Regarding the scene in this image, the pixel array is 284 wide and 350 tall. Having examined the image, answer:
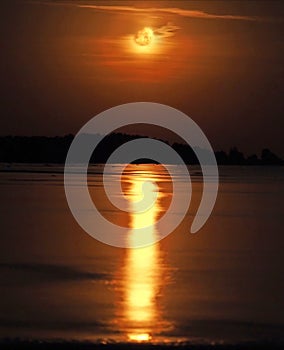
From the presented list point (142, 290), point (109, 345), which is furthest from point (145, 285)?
point (109, 345)

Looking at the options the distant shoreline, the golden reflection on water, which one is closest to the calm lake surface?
the golden reflection on water

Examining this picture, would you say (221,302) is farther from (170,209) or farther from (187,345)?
(170,209)

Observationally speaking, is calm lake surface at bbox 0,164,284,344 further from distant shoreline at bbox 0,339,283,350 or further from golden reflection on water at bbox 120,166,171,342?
distant shoreline at bbox 0,339,283,350

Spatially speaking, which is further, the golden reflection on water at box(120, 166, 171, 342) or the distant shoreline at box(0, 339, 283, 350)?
the golden reflection on water at box(120, 166, 171, 342)

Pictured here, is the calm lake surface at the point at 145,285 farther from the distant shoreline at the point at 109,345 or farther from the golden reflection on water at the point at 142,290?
the distant shoreline at the point at 109,345

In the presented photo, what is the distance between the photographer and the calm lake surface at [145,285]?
9.53m

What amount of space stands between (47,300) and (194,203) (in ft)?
69.4

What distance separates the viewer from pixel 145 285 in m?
12.5

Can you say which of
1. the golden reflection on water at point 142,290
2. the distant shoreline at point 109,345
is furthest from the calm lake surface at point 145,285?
the distant shoreline at point 109,345

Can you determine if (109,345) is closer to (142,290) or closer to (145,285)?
(142,290)

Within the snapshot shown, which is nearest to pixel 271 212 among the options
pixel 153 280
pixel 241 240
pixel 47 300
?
pixel 241 240

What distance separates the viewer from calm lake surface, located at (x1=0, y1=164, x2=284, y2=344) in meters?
9.53

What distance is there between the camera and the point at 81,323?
9766 mm

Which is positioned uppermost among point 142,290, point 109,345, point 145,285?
point 145,285
